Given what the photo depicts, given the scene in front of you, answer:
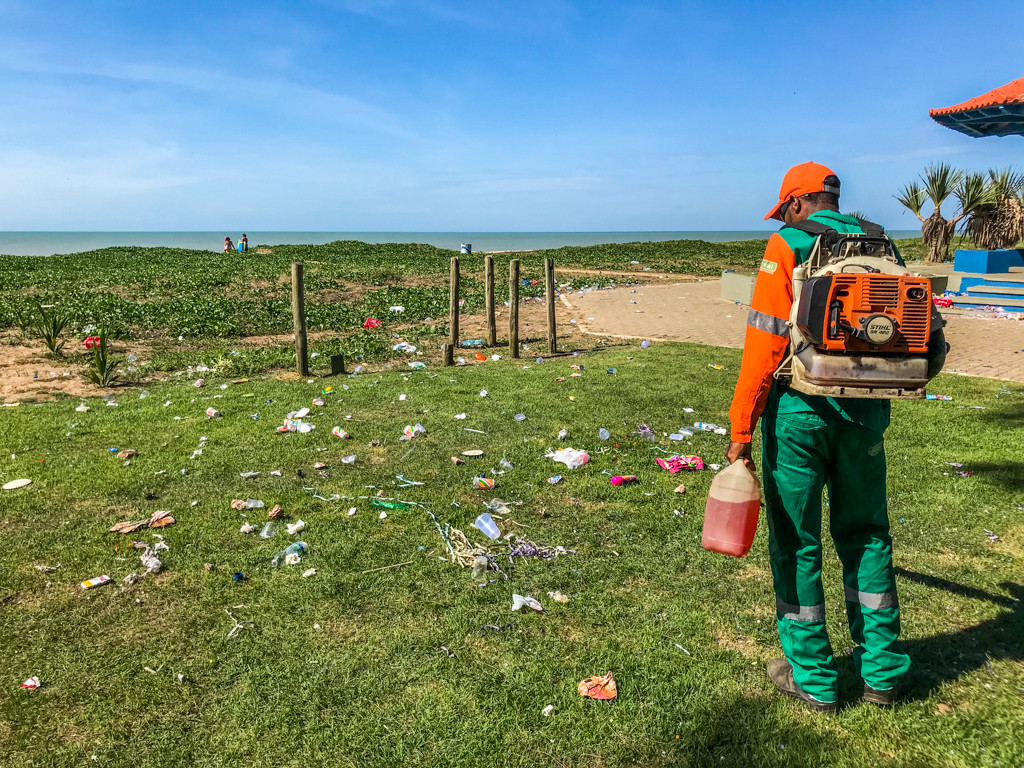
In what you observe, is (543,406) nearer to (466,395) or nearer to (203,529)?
(466,395)

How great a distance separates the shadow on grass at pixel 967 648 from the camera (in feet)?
10.2

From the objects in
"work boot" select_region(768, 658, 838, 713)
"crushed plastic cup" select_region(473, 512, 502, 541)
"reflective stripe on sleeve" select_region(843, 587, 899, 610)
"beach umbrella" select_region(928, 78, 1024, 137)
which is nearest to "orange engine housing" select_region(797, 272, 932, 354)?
"reflective stripe on sleeve" select_region(843, 587, 899, 610)

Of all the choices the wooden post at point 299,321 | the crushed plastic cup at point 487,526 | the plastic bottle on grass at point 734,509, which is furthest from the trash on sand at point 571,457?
the wooden post at point 299,321

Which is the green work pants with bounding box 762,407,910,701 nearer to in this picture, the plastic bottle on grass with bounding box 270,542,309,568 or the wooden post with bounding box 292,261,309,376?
the plastic bottle on grass with bounding box 270,542,309,568

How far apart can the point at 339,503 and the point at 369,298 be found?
13.1 meters

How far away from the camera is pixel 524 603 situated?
3.79m

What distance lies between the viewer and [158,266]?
25.7 metres

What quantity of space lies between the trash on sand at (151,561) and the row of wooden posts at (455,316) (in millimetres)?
5219

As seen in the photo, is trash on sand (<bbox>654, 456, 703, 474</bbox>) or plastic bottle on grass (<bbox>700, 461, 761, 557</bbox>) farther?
trash on sand (<bbox>654, 456, 703, 474</bbox>)

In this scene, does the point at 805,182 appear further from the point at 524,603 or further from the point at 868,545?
the point at 524,603

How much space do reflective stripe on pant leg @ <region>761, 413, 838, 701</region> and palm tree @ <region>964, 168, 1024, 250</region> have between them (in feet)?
70.9

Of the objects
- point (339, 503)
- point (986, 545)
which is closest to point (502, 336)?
point (339, 503)

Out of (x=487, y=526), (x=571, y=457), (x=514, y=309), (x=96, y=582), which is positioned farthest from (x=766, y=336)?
(x=514, y=309)

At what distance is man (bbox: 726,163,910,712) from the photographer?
2695 mm
